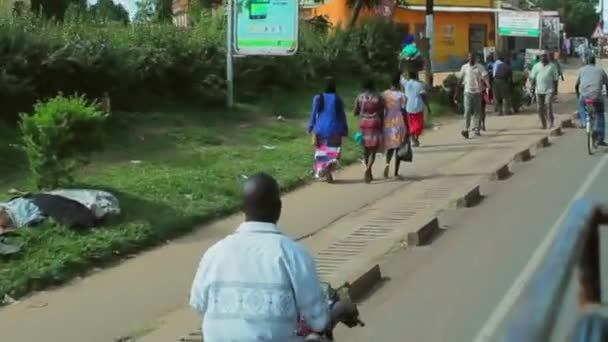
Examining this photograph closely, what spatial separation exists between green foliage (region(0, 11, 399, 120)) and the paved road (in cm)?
786

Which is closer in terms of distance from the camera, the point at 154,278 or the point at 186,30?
the point at 154,278

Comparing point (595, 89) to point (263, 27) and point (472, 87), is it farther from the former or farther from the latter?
point (263, 27)

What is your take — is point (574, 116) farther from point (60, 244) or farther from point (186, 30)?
point (60, 244)

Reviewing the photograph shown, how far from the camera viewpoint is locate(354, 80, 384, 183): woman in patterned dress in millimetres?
15609

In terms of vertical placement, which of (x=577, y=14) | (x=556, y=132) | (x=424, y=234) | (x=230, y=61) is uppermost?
(x=577, y=14)

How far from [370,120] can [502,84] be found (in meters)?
12.5

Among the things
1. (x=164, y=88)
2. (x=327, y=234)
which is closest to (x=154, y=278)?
(x=327, y=234)

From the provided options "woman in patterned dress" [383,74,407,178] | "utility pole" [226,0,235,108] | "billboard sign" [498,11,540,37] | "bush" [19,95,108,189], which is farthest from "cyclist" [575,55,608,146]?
"billboard sign" [498,11,540,37]

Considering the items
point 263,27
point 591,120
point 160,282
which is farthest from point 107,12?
point 160,282

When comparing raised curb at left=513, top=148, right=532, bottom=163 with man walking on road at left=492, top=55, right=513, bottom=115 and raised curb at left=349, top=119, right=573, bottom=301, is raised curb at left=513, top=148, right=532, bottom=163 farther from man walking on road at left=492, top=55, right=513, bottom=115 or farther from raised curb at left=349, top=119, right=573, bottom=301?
man walking on road at left=492, top=55, right=513, bottom=115

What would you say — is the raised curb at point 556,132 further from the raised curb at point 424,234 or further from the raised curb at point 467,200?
the raised curb at point 424,234

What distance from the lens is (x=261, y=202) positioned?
4.18 metres

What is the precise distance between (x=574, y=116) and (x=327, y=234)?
57.0 feet

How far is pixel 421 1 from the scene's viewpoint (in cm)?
5681
